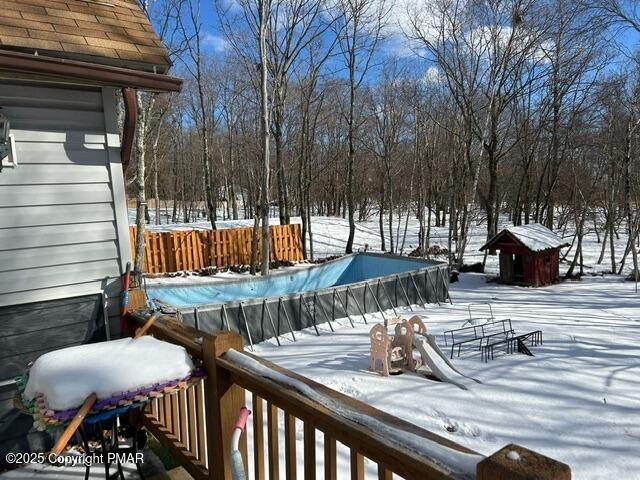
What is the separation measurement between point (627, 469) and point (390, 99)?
18.7 metres

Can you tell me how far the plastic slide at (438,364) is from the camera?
591 cm

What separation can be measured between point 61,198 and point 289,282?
28.0 feet

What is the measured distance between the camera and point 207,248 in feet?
51.4

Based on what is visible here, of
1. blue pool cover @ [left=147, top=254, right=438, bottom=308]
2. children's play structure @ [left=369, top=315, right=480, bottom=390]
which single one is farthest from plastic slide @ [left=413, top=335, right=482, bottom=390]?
blue pool cover @ [left=147, top=254, right=438, bottom=308]

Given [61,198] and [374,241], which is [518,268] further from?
[61,198]

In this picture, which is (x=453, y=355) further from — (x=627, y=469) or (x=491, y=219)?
(x=491, y=219)

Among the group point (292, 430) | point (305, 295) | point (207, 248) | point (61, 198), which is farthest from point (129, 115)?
point (207, 248)

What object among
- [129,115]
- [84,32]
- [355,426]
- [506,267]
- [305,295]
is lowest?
[506,267]

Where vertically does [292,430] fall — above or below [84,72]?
below

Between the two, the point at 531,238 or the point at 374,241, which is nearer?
the point at 531,238

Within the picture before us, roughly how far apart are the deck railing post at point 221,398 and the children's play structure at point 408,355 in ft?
14.4

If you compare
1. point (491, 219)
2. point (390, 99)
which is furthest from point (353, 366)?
point (390, 99)

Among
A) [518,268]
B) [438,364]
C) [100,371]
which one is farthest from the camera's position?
[518,268]

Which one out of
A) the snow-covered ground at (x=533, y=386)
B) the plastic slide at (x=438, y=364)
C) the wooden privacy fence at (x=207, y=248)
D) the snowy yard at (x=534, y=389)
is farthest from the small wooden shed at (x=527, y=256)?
the plastic slide at (x=438, y=364)
